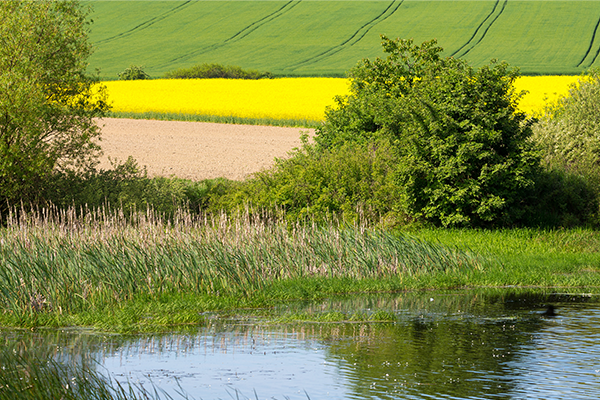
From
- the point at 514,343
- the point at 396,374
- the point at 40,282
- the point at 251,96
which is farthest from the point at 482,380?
the point at 251,96

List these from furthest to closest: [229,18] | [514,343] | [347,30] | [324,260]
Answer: [229,18], [347,30], [324,260], [514,343]

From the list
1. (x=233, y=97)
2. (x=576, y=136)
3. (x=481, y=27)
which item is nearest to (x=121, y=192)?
(x=576, y=136)

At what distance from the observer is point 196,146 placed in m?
51.4

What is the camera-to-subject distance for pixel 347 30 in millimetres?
112062

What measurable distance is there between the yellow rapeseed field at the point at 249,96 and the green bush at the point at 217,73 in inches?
435

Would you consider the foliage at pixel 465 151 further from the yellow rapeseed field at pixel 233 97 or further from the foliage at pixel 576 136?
the yellow rapeseed field at pixel 233 97

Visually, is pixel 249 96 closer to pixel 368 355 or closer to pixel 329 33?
pixel 329 33

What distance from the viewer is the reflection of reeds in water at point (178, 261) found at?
16031 mm

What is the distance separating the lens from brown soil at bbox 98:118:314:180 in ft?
143

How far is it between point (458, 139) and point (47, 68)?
48.5ft

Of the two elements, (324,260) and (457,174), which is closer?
(324,260)

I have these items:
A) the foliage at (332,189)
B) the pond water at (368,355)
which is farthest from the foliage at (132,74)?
the pond water at (368,355)

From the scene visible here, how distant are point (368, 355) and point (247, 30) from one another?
10856 centimetres

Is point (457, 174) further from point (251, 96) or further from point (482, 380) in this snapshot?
point (251, 96)
